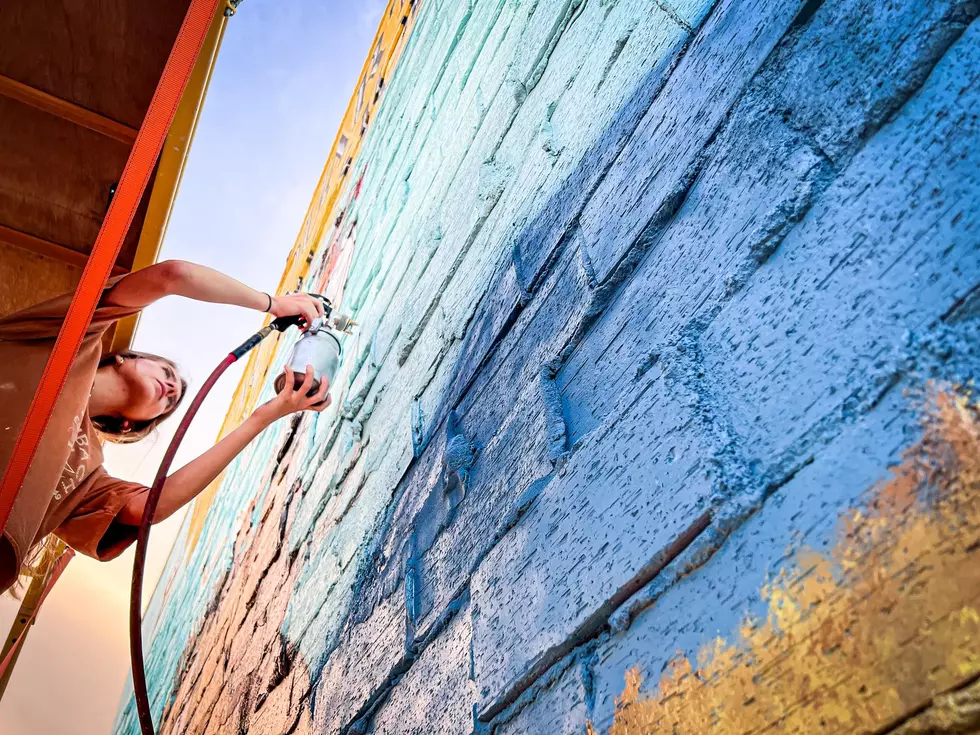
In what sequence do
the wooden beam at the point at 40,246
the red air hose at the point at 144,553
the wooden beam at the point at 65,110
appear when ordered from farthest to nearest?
the wooden beam at the point at 40,246 → the wooden beam at the point at 65,110 → the red air hose at the point at 144,553

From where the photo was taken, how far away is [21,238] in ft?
8.09

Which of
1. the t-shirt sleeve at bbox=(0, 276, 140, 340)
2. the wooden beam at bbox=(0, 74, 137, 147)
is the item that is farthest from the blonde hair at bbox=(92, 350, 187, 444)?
the wooden beam at bbox=(0, 74, 137, 147)

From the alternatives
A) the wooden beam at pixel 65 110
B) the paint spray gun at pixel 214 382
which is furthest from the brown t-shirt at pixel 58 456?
the wooden beam at pixel 65 110

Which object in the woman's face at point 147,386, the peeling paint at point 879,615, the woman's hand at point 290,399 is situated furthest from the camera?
the woman's face at point 147,386

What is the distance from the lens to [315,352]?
202 cm

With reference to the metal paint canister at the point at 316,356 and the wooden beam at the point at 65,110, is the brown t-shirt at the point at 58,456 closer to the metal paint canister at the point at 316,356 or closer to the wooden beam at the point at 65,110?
the metal paint canister at the point at 316,356

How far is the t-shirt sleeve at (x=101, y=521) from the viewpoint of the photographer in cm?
188

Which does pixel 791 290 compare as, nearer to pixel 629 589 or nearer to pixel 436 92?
pixel 629 589

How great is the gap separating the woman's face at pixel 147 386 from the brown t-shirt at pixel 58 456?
0.65 ft

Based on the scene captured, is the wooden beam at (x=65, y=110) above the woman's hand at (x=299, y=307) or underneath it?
above

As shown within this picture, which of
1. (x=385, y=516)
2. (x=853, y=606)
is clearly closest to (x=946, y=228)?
(x=853, y=606)

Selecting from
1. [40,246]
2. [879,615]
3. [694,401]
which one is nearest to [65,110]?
[40,246]

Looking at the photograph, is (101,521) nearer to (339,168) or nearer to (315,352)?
(315,352)

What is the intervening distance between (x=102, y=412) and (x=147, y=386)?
0.52 ft
